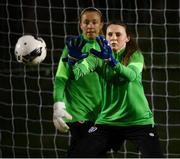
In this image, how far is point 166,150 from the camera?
14.1 ft

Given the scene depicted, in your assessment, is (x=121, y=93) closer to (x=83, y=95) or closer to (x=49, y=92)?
(x=83, y=95)

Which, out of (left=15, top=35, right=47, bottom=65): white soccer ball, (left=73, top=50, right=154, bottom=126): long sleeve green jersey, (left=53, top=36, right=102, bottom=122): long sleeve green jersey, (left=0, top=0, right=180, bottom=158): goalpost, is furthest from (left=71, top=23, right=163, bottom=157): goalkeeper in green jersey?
(left=0, top=0, right=180, bottom=158): goalpost

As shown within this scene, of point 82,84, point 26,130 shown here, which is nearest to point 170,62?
point 26,130

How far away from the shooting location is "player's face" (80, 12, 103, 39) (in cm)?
337

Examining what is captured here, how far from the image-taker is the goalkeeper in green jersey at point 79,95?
3.29 metres

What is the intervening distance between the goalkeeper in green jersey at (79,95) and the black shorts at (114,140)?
24 cm

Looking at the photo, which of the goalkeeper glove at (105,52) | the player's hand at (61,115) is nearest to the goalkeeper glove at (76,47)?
the goalkeeper glove at (105,52)

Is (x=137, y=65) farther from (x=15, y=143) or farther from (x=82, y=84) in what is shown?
(x=15, y=143)

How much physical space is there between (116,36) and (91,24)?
0.64 ft

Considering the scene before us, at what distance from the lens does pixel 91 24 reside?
11.1 ft

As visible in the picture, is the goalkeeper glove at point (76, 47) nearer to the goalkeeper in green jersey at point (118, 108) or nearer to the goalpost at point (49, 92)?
the goalkeeper in green jersey at point (118, 108)

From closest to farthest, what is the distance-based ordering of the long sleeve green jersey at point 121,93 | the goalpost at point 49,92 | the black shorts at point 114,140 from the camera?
the black shorts at point 114,140
the long sleeve green jersey at point 121,93
the goalpost at point 49,92

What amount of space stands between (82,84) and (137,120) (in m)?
0.44

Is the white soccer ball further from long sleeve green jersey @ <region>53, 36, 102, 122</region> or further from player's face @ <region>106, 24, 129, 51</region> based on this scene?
player's face @ <region>106, 24, 129, 51</region>
